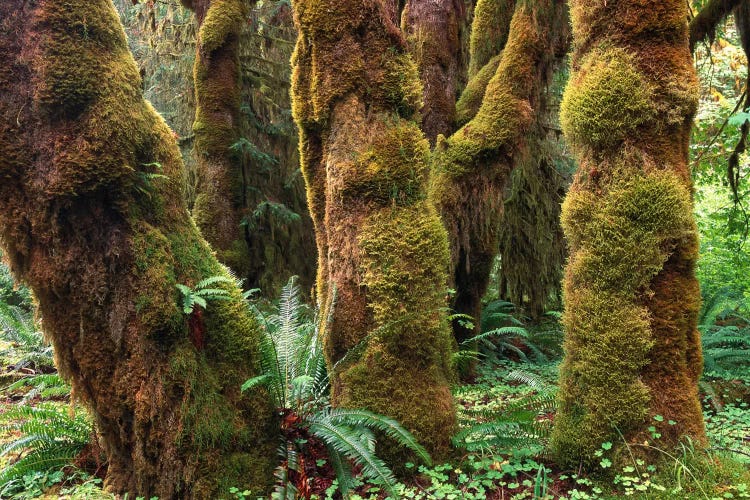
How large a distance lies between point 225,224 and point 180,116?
2.58 m

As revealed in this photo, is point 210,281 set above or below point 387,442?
above

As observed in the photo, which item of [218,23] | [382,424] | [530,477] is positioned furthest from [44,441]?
[218,23]

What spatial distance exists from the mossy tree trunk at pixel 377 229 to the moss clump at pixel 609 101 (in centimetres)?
102

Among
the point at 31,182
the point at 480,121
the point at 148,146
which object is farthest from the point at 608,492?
the point at 480,121

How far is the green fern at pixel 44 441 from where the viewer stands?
3.37 meters

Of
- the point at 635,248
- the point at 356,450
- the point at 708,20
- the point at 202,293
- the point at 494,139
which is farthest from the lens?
the point at 708,20

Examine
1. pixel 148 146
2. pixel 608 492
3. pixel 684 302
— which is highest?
pixel 148 146

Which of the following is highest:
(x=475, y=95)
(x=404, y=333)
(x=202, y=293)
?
(x=475, y=95)

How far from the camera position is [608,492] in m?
2.76

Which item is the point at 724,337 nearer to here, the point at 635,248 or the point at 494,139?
the point at 494,139

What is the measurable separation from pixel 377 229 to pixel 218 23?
655cm

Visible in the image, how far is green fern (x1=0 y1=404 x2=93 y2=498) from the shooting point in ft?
11.0

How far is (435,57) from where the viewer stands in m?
6.47

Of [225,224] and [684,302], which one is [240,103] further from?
[684,302]
